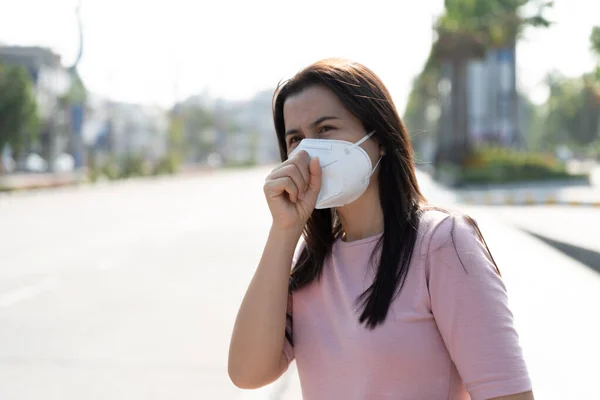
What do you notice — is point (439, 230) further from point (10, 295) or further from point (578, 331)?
point (10, 295)

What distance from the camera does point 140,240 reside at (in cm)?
1396

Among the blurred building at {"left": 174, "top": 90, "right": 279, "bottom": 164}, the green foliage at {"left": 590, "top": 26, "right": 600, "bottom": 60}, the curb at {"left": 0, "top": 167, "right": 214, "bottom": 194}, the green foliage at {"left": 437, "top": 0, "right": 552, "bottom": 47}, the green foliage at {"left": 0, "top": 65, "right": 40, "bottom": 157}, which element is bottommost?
the blurred building at {"left": 174, "top": 90, "right": 279, "bottom": 164}

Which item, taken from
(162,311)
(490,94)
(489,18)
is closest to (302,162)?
(162,311)

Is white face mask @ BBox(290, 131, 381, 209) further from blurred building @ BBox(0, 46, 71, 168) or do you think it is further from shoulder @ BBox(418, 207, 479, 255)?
blurred building @ BBox(0, 46, 71, 168)

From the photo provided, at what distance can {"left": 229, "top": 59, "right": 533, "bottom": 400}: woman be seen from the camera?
163 centimetres

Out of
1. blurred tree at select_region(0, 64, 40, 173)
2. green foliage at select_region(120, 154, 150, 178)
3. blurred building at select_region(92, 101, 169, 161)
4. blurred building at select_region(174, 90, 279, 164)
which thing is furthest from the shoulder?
blurred building at select_region(92, 101, 169, 161)

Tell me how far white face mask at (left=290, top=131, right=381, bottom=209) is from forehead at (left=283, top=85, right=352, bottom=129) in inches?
2.3

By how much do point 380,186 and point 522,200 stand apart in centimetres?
2105

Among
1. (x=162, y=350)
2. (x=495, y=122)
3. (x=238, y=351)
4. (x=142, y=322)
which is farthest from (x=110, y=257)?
(x=495, y=122)

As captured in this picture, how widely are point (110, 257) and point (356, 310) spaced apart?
10195 millimetres

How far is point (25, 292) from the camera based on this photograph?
845 cm

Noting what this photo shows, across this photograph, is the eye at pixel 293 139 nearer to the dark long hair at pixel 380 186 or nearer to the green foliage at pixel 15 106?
the dark long hair at pixel 380 186

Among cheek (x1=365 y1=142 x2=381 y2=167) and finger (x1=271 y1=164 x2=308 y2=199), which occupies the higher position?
cheek (x1=365 y1=142 x2=381 y2=167)

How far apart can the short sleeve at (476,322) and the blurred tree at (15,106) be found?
36.6 m
